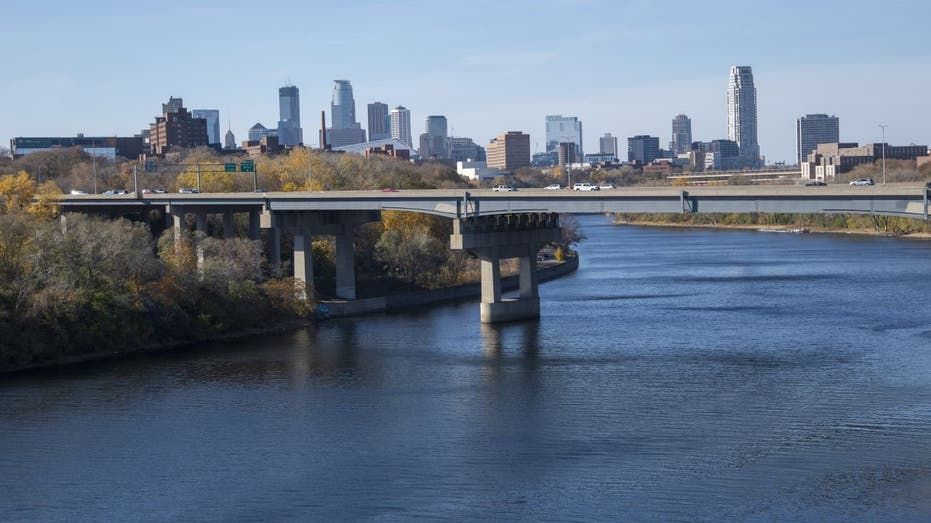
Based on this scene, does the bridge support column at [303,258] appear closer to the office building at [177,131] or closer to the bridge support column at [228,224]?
the bridge support column at [228,224]

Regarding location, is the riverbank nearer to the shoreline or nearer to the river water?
the river water

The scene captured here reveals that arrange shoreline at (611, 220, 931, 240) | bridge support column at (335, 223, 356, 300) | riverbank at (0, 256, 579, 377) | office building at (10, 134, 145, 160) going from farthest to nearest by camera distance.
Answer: office building at (10, 134, 145, 160)
shoreline at (611, 220, 931, 240)
bridge support column at (335, 223, 356, 300)
riverbank at (0, 256, 579, 377)

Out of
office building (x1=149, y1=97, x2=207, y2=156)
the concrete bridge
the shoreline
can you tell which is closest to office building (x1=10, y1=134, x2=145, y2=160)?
office building (x1=149, y1=97, x2=207, y2=156)

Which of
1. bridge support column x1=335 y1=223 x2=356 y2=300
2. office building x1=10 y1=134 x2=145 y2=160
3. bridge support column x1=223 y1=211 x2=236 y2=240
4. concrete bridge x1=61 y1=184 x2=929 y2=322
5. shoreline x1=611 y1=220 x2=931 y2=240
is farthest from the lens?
office building x1=10 y1=134 x2=145 y2=160

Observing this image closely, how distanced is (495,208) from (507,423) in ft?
72.8

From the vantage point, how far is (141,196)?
70.8 meters

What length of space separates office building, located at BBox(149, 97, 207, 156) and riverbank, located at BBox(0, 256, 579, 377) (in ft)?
389

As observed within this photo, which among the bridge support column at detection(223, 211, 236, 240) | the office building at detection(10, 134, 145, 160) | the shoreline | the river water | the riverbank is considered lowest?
the river water

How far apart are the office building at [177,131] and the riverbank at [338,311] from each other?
119 m

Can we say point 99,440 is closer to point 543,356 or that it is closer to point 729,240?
point 543,356

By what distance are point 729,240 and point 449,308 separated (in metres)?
57.5

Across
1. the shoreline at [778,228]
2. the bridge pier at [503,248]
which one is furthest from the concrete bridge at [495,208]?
the shoreline at [778,228]

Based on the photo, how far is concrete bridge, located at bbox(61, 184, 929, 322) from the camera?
4356 cm

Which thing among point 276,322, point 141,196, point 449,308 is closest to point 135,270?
point 276,322
